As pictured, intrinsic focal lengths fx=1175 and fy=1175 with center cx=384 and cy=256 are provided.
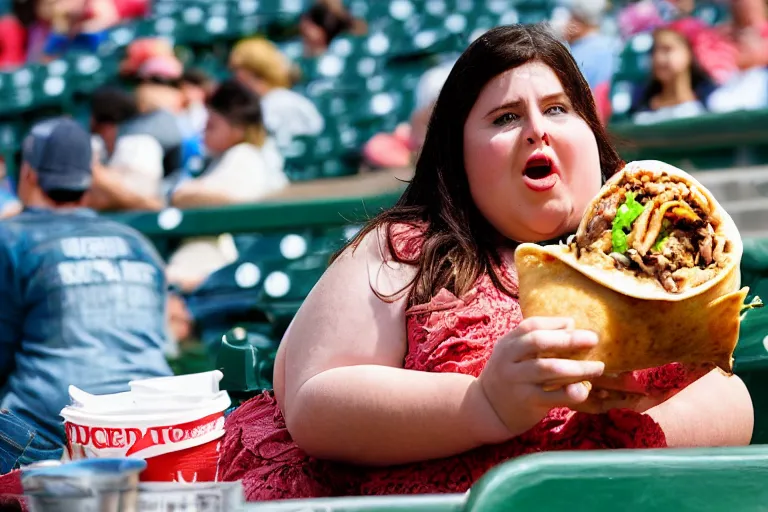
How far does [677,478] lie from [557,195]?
0.59 metres

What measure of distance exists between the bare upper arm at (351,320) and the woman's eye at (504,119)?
0.93 ft

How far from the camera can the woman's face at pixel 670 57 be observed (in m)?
6.19

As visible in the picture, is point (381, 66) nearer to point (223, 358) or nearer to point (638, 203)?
point (223, 358)

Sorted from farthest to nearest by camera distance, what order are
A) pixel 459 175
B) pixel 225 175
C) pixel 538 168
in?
pixel 225 175 → pixel 459 175 → pixel 538 168

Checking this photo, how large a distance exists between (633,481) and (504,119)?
0.71m

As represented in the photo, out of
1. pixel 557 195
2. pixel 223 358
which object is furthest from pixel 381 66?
pixel 557 195

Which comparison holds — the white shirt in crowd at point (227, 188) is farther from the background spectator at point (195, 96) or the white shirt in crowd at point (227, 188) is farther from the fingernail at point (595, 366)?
the fingernail at point (595, 366)

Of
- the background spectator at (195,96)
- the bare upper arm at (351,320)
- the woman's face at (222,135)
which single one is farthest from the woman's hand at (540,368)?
the background spectator at (195,96)

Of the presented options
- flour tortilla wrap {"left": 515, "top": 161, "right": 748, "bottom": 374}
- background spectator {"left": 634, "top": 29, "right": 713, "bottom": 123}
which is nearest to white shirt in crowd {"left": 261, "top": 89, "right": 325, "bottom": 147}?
background spectator {"left": 634, "top": 29, "right": 713, "bottom": 123}

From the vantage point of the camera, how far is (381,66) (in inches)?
348

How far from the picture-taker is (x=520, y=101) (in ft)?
6.39

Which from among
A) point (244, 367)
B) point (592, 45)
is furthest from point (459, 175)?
point (592, 45)

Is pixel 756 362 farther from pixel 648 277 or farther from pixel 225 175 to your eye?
pixel 225 175

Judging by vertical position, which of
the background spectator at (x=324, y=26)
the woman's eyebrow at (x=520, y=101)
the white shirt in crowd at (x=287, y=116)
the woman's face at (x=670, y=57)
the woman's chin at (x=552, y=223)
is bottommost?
the white shirt in crowd at (x=287, y=116)
